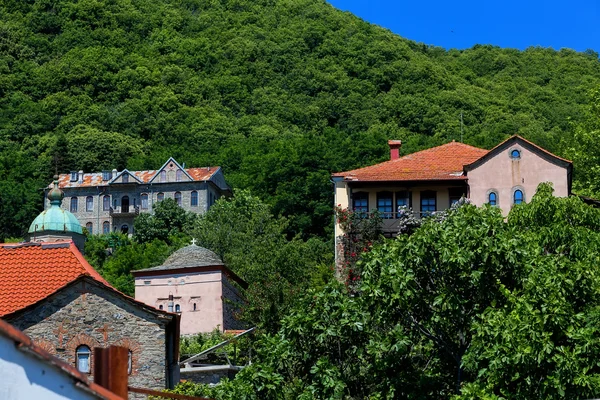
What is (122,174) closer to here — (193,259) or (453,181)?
(193,259)

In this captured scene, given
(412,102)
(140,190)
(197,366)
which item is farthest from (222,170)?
(197,366)

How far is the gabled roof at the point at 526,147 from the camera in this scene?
51875 millimetres

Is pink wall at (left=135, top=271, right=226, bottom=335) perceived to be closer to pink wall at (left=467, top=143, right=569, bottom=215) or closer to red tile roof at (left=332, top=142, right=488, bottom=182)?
red tile roof at (left=332, top=142, right=488, bottom=182)

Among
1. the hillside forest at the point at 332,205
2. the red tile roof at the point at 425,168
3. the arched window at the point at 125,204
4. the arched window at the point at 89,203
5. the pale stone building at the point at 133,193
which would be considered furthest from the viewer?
the arched window at the point at 89,203

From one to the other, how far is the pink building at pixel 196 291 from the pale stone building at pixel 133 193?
67.3 m

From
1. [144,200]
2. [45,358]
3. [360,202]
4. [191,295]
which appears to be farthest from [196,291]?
[144,200]

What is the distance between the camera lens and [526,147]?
172 feet

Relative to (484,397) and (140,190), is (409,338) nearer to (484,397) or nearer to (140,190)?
(484,397)

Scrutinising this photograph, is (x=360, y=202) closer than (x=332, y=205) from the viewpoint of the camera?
Yes

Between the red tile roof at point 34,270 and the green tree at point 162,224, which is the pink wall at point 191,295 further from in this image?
the green tree at point 162,224

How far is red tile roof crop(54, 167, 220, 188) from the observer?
125m

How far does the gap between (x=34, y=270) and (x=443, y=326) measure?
10.2 metres

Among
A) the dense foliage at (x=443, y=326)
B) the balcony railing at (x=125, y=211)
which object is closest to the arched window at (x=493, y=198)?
the dense foliage at (x=443, y=326)

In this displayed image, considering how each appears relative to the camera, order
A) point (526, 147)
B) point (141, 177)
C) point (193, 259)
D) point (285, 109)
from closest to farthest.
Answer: point (526, 147), point (193, 259), point (141, 177), point (285, 109)
